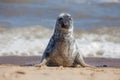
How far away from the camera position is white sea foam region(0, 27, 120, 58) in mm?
11992

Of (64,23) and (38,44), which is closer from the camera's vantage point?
(64,23)

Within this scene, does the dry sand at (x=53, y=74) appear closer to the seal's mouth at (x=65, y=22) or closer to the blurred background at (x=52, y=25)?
the seal's mouth at (x=65, y=22)

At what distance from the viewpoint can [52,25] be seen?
53.0 feet

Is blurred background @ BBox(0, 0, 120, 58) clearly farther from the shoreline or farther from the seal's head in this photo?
the seal's head

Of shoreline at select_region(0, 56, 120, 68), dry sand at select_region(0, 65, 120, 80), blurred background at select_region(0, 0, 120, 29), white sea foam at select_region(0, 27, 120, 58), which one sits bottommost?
shoreline at select_region(0, 56, 120, 68)

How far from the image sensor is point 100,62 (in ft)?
35.0

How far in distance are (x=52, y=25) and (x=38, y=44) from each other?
11.0 ft

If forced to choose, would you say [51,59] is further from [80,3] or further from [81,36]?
[80,3]

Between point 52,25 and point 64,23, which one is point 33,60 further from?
point 52,25

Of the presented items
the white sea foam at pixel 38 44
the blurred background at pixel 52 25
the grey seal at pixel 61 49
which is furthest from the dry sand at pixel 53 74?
the blurred background at pixel 52 25

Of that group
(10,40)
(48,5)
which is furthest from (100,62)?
(48,5)

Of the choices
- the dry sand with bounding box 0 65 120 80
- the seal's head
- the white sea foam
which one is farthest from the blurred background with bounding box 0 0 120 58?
the dry sand with bounding box 0 65 120 80

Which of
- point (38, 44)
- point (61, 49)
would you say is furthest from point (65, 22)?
point (38, 44)

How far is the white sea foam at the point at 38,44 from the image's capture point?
12.0 metres
